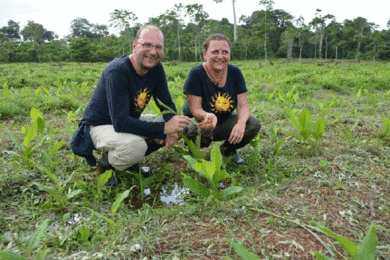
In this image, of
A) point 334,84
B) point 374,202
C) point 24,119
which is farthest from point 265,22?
point 374,202

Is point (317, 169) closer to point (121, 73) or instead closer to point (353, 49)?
point (121, 73)

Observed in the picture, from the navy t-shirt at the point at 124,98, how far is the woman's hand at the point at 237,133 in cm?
65

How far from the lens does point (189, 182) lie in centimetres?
193

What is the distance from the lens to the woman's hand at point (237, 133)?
8.39 feet

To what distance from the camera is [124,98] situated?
2258mm

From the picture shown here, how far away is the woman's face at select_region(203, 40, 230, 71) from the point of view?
2.49 meters

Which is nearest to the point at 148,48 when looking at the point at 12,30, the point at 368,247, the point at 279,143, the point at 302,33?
the point at 279,143

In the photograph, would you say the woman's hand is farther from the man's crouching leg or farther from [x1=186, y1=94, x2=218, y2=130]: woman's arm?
the man's crouching leg

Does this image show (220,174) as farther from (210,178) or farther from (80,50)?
(80,50)

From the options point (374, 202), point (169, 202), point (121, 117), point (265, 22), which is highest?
point (265, 22)

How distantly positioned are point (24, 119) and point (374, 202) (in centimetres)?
473

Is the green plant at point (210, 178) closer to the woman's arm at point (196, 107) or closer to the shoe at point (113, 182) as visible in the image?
the woman's arm at point (196, 107)

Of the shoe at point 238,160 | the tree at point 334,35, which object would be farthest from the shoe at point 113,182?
the tree at point 334,35

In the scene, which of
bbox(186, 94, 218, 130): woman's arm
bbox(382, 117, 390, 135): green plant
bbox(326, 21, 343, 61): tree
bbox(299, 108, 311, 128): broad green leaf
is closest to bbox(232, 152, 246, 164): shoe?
bbox(186, 94, 218, 130): woman's arm
